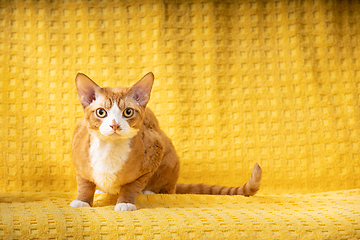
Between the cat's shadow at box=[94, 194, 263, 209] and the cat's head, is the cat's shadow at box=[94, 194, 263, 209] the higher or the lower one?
the lower one

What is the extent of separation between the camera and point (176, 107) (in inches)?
62.3

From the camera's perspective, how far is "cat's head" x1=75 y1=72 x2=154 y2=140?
40.1 inches

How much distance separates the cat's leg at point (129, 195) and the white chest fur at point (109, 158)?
0.04 meters

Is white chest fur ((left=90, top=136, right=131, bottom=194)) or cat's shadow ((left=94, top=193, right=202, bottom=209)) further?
cat's shadow ((left=94, top=193, right=202, bottom=209))

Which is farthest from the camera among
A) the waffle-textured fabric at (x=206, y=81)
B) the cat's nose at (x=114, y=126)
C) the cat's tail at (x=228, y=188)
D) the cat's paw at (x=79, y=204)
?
the waffle-textured fabric at (x=206, y=81)

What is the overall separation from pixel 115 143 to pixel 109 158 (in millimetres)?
45

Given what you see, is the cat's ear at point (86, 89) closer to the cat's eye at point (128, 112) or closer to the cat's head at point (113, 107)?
the cat's head at point (113, 107)

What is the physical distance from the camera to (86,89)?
109 cm

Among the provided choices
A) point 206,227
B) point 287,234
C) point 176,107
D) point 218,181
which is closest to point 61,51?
point 176,107

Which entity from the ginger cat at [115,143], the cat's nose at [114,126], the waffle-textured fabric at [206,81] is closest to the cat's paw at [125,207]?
the ginger cat at [115,143]

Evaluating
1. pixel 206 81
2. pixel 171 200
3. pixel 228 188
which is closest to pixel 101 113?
pixel 171 200

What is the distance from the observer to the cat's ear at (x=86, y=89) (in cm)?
108

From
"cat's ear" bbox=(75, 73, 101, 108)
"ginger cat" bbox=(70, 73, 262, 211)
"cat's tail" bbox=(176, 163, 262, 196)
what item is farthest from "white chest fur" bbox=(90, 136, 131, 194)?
"cat's tail" bbox=(176, 163, 262, 196)

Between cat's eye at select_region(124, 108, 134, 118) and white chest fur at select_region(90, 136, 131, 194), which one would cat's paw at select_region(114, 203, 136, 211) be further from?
cat's eye at select_region(124, 108, 134, 118)
